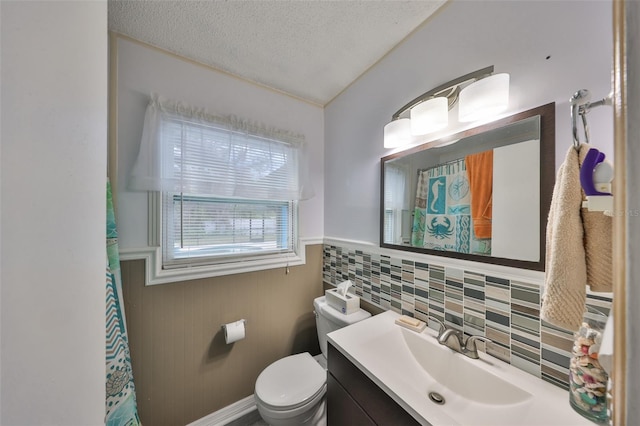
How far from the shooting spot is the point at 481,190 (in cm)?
85

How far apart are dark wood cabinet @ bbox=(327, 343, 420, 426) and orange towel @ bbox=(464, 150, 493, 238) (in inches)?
27.1

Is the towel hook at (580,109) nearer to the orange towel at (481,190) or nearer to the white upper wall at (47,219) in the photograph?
the orange towel at (481,190)

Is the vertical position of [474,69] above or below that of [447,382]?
above

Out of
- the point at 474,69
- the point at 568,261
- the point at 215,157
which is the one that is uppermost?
the point at 474,69

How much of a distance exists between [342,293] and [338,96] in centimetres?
143

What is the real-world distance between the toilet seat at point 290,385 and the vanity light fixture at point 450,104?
4.50 ft

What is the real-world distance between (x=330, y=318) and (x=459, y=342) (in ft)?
2.23

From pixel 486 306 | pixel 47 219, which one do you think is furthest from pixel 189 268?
pixel 486 306

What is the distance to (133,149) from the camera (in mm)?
1159

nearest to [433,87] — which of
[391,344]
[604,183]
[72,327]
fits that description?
[604,183]

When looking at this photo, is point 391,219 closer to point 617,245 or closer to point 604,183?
point 604,183

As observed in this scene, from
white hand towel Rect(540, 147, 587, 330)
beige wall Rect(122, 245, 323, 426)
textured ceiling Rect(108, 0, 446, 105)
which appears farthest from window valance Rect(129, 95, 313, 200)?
white hand towel Rect(540, 147, 587, 330)

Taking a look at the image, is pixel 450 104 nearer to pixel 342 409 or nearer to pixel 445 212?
pixel 445 212

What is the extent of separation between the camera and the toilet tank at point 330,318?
1226mm
